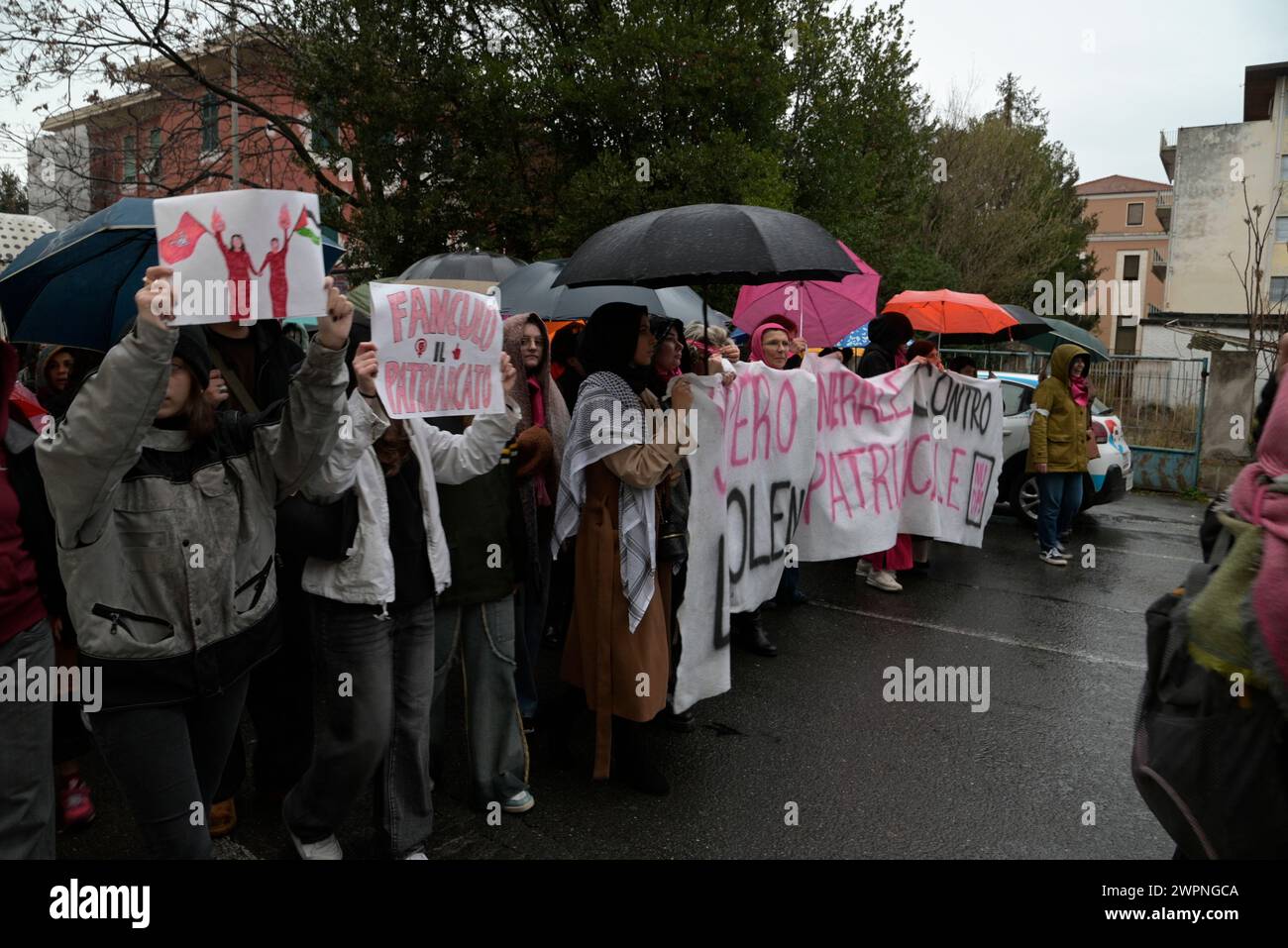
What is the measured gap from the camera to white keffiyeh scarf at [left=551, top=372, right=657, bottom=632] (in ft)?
12.5

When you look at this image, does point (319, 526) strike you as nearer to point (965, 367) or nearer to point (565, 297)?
point (565, 297)

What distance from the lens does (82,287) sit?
12.1 ft

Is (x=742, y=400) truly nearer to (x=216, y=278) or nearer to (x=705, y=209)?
(x=705, y=209)

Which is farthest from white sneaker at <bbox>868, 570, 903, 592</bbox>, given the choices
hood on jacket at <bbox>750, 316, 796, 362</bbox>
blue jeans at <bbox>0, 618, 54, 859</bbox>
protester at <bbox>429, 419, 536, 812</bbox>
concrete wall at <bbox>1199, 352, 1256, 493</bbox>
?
concrete wall at <bbox>1199, 352, 1256, 493</bbox>

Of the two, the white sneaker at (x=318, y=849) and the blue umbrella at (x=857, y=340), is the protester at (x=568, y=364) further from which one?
the blue umbrella at (x=857, y=340)

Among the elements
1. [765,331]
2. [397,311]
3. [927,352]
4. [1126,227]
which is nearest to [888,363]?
[927,352]

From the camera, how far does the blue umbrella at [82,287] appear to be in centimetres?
363

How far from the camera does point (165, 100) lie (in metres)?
16.5

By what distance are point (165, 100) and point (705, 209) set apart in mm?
15836

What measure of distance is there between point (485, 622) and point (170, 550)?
4.54ft

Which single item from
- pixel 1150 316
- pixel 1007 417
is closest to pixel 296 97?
pixel 1007 417

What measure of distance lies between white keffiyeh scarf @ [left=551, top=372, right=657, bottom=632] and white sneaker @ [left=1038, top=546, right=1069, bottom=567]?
228 inches

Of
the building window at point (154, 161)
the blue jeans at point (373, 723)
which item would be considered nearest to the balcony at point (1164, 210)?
the building window at point (154, 161)

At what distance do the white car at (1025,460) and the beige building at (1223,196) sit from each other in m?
30.7
